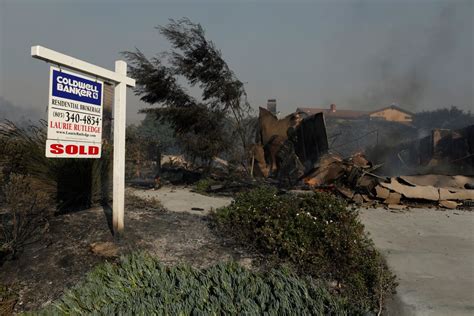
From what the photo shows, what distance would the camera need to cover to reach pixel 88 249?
14.4 feet

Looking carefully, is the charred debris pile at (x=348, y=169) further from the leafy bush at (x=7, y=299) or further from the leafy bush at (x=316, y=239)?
the leafy bush at (x=7, y=299)

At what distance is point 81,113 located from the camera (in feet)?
15.0

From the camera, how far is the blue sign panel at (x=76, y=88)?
4181 mm

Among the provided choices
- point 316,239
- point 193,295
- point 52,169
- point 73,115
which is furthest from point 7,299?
point 316,239

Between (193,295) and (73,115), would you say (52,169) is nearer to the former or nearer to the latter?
(73,115)

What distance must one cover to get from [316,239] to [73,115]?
358 centimetres

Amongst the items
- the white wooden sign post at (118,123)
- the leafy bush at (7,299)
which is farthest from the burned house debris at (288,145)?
the leafy bush at (7,299)

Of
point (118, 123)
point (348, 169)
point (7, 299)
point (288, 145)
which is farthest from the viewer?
point (288, 145)

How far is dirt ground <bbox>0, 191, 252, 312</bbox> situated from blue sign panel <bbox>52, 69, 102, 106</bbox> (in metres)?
1.92

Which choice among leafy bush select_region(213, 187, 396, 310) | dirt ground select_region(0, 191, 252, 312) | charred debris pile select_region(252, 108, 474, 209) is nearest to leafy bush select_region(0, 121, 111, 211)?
dirt ground select_region(0, 191, 252, 312)

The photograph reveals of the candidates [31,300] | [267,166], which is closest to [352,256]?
[31,300]

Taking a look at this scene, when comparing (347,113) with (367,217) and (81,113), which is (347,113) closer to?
(367,217)

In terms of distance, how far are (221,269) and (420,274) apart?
111 inches

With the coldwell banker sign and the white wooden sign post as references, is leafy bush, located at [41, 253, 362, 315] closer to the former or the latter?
the white wooden sign post
